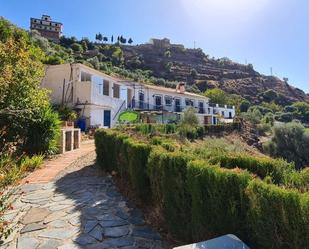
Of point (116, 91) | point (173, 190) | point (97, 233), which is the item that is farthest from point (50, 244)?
point (116, 91)

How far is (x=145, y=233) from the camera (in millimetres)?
5652

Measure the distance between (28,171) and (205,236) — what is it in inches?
334

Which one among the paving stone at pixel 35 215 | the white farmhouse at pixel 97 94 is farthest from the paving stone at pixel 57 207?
the white farmhouse at pixel 97 94

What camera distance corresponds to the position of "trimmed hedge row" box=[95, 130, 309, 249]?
3.14 metres

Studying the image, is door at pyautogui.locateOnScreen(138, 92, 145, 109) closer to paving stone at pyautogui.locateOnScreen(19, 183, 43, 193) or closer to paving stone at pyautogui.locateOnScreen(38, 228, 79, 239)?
paving stone at pyautogui.locateOnScreen(19, 183, 43, 193)

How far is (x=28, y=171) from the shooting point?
1099 centimetres

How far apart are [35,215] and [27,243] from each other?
4.81 ft

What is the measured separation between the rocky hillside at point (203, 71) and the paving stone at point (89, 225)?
3281 inches

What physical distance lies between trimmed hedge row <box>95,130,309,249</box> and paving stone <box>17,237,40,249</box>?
230 centimetres

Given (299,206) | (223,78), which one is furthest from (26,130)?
(223,78)

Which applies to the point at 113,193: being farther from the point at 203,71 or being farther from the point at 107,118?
the point at 203,71

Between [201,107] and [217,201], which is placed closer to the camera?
[217,201]

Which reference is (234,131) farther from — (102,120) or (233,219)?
(233,219)

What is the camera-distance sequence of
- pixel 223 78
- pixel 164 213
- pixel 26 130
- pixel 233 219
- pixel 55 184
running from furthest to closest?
1. pixel 223 78
2. pixel 26 130
3. pixel 55 184
4. pixel 164 213
5. pixel 233 219
